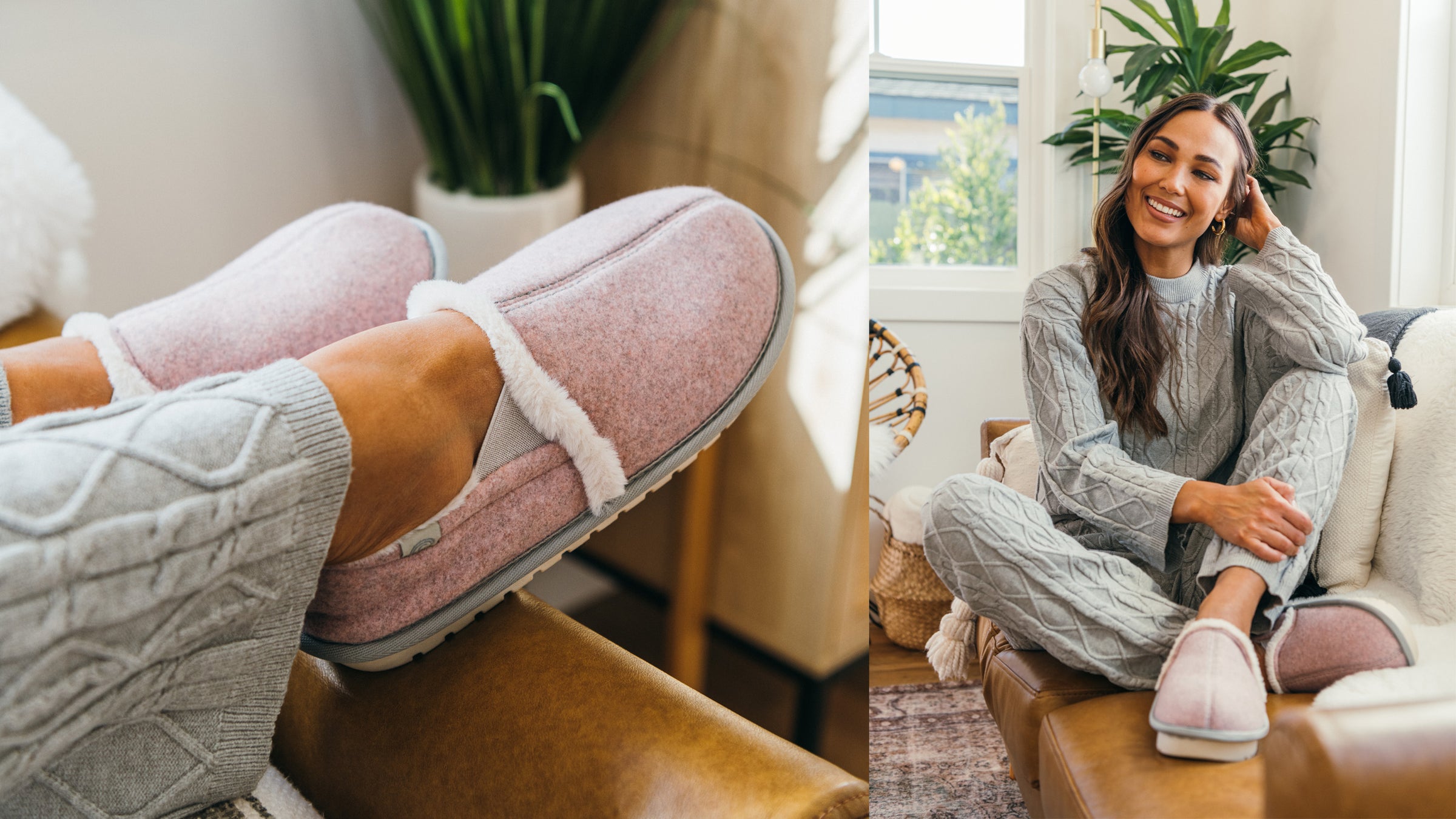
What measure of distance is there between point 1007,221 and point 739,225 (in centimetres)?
25

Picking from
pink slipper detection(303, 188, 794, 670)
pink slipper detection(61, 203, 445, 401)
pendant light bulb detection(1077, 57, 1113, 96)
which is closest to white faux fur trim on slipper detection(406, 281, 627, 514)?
pink slipper detection(303, 188, 794, 670)

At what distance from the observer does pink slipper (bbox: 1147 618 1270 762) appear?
225mm

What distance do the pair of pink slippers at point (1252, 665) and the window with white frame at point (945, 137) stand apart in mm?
136

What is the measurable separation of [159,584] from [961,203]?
293 millimetres

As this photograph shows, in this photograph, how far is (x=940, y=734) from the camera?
0.96ft

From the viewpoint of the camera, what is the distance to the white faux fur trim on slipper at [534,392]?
393mm

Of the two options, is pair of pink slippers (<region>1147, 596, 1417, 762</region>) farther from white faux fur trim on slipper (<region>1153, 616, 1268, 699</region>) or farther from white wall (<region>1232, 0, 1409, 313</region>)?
white wall (<region>1232, 0, 1409, 313</region>)

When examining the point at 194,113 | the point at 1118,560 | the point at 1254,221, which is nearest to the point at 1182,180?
the point at 1254,221

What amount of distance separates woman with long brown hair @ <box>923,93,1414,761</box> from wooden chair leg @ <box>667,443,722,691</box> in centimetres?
69

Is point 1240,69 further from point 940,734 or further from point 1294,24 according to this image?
point 940,734

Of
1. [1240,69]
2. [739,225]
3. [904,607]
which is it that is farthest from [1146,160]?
[739,225]

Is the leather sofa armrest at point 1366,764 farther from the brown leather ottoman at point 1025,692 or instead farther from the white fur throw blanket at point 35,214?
the white fur throw blanket at point 35,214

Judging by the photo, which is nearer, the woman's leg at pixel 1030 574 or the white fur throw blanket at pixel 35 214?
the woman's leg at pixel 1030 574

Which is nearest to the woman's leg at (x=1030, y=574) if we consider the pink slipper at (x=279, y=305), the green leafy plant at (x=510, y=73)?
the pink slipper at (x=279, y=305)
